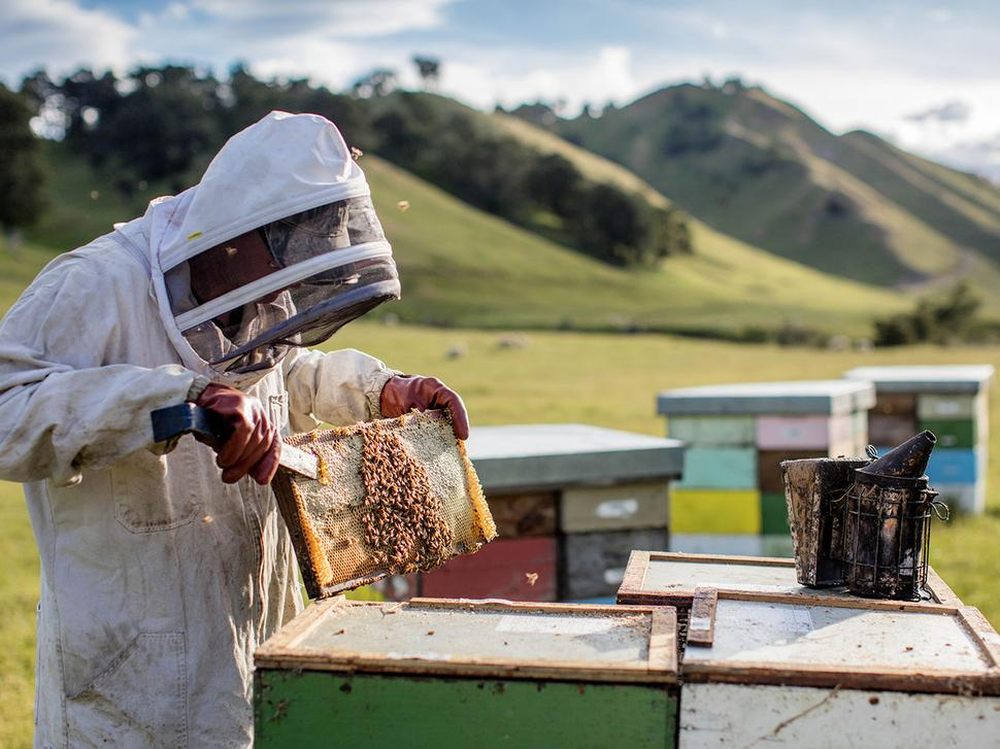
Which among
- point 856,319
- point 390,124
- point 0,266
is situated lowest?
point 856,319

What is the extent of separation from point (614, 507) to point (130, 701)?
8.97 ft

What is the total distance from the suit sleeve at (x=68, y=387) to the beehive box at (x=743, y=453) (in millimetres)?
4991

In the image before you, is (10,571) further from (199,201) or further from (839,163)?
(839,163)

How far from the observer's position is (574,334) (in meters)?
35.2

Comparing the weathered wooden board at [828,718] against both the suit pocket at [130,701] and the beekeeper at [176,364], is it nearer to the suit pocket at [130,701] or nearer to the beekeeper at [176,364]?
the beekeeper at [176,364]

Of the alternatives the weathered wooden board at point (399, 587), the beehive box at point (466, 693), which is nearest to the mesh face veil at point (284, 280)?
the beehive box at point (466, 693)

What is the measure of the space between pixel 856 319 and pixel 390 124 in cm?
4031

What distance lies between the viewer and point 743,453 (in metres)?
7.00

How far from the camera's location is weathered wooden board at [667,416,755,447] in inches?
275

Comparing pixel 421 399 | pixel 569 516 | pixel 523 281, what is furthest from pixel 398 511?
pixel 523 281

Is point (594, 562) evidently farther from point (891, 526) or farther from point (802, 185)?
point (802, 185)

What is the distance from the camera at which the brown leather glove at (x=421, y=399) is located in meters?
3.04

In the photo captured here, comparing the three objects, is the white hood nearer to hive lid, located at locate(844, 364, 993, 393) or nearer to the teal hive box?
the teal hive box

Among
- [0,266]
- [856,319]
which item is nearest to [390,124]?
[856,319]
